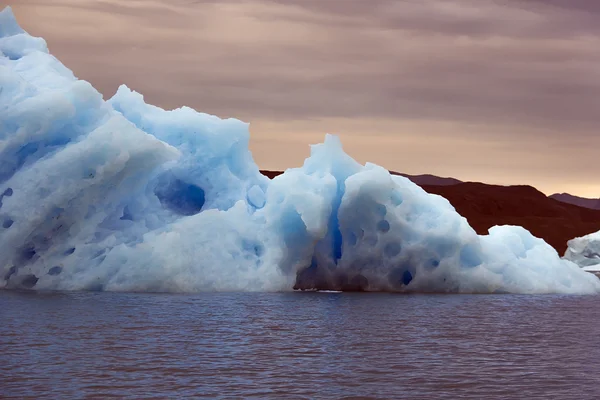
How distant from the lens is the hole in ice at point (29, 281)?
2623 centimetres

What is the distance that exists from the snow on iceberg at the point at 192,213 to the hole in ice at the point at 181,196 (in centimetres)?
5

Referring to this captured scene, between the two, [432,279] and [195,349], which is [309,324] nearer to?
[195,349]

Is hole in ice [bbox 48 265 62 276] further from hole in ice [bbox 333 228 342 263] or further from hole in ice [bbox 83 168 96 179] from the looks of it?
hole in ice [bbox 333 228 342 263]

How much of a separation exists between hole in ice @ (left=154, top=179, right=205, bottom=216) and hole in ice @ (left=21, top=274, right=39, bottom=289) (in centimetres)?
456

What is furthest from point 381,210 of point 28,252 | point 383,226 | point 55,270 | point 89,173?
point 28,252

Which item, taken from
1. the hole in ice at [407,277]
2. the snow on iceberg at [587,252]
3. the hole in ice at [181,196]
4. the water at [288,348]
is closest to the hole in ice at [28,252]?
the water at [288,348]

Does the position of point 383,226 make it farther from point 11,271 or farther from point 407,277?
point 11,271

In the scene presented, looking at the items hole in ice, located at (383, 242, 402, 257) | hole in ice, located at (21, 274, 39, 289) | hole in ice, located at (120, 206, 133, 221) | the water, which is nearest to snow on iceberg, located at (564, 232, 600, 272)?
the water

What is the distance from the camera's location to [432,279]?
2808 centimetres

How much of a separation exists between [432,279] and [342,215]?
3548 mm

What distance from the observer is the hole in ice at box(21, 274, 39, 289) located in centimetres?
2623

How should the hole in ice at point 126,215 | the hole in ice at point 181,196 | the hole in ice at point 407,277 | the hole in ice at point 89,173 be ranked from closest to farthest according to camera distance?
the hole in ice at point 89,173 → the hole in ice at point 126,215 → the hole in ice at point 407,277 → the hole in ice at point 181,196

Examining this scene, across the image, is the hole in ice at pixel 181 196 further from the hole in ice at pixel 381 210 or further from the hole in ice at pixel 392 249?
the hole in ice at pixel 392 249

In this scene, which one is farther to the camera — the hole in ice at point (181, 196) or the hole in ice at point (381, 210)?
the hole in ice at point (181, 196)
